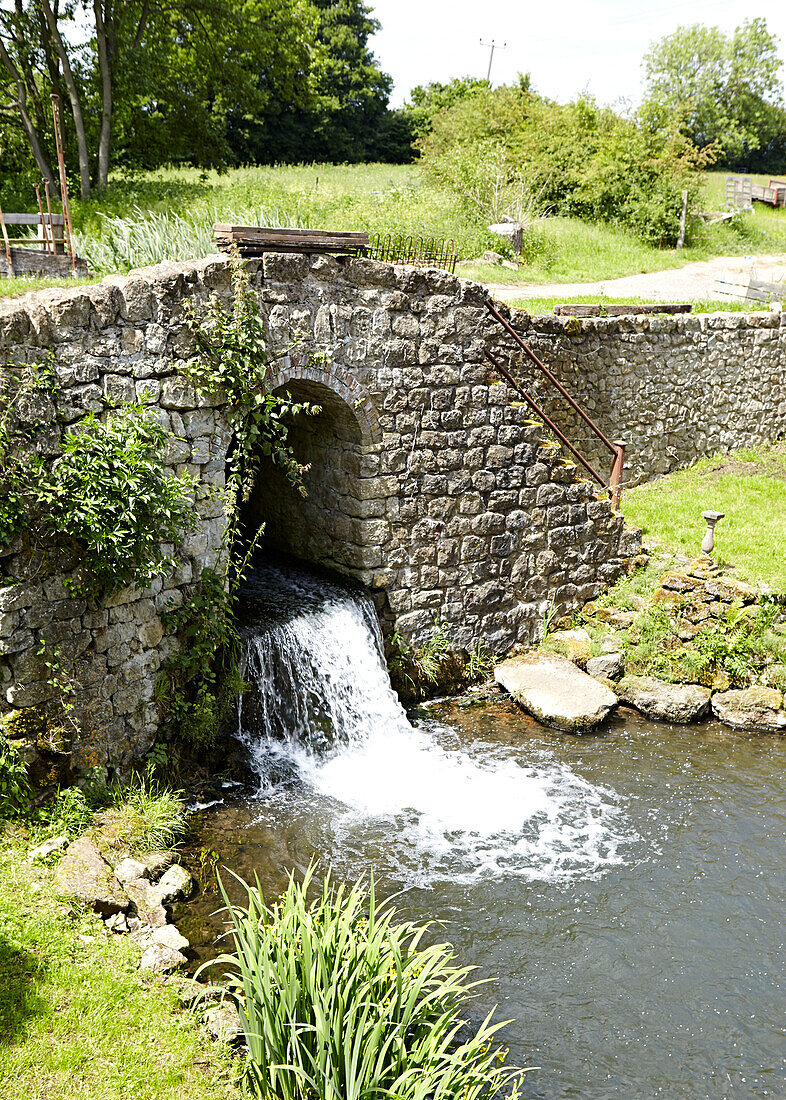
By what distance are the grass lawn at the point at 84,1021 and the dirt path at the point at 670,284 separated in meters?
10.4

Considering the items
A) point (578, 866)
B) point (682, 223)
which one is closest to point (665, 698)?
point (578, 866)

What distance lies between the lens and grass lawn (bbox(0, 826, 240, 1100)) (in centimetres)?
362

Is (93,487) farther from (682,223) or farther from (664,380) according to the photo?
(682,223)

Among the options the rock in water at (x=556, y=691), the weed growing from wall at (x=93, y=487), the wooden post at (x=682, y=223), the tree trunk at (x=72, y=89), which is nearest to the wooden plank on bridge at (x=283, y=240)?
the weed growing from wall at (x=93, y=487)

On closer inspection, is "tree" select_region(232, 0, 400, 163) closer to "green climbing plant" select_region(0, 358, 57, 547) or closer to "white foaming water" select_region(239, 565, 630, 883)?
"white foaming water" select_region(239, 565, 630, 883)

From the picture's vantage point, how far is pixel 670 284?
16812 mm

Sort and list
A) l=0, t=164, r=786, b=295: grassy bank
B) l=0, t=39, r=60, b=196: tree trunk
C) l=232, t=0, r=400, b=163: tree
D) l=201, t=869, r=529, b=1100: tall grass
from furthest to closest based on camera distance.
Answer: l=232, t=0, r=400, b=163: tree → l=0, t=39, r=60, b=196: tree trunk → l=0, t=164, r=786, b=295: grassy bank → l=201, t=869, r=529, b=1100: tall grass

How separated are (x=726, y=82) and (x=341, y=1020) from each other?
191 ft

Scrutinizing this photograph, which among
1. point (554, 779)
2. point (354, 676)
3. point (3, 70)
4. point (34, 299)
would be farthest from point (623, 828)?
point (3, 70)

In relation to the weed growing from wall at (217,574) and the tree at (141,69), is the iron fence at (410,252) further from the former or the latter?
the tree at (141,69)

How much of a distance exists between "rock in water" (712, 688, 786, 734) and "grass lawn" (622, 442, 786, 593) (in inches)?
52.9

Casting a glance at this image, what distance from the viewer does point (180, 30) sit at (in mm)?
20500

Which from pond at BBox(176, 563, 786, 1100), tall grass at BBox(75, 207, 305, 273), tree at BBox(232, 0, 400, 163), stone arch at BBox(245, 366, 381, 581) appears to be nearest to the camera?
pond at BBox(176, 563, 786, 1100)

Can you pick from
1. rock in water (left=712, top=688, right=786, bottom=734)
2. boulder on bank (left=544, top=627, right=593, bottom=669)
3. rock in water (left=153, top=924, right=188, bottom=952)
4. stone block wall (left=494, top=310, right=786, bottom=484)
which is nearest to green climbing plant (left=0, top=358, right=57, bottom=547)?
rock in water (left=153, top=924, right=188, bottom=952)
